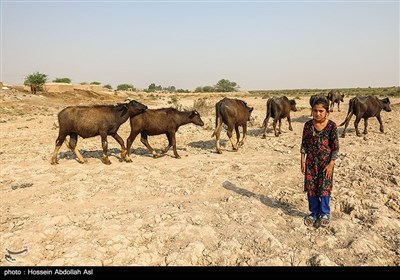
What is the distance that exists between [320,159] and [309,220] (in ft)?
3.18

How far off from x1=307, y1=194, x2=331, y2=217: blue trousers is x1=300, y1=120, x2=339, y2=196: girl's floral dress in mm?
81

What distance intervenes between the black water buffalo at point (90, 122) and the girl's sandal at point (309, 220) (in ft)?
18.0

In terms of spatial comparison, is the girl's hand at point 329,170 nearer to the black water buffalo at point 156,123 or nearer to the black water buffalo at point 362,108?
the black water buffalo at point 156,123

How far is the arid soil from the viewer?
11.8 ft

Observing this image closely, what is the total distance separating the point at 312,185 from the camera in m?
4.28

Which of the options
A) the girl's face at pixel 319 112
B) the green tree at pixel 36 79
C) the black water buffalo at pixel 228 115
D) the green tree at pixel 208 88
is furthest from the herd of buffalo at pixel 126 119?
the green tree at pixel 208 88

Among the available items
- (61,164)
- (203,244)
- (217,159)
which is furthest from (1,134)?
(203,244)

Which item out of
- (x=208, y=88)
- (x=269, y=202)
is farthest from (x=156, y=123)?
(x=208, y=88)

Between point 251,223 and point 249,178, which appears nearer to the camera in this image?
point 251,223

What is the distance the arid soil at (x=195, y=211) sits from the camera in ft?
11.8

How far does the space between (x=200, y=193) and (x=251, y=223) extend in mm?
1585

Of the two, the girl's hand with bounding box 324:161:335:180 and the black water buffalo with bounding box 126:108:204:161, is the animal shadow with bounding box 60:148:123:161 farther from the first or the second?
the girl's hand with bounding box 324:161:335:180
